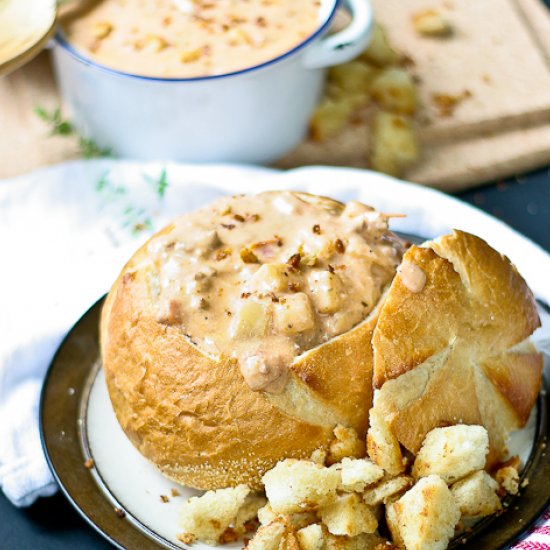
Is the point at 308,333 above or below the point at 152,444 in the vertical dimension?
above

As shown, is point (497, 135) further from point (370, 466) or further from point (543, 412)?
point (370, 466)

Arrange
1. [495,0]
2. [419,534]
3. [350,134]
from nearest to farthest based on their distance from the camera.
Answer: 1. [419,534]
2. [350,134]
3. [495,0]

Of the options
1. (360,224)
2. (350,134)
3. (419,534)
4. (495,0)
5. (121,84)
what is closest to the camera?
(419,534)

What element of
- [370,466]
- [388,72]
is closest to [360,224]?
[370,466]

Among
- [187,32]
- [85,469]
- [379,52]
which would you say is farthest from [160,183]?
[85,469]

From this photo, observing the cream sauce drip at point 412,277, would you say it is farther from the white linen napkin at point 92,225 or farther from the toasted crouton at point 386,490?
the white linen napkin at point 92,225

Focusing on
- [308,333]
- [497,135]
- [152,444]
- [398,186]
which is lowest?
[497,135]

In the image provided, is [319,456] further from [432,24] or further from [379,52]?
[432,24]

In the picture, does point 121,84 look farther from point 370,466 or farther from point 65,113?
point 370,466

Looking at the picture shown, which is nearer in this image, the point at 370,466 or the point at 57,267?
the point at 370,466

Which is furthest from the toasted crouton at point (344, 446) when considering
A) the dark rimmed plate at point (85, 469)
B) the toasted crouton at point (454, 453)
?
the dark rimmed plate at point (85, 469)
